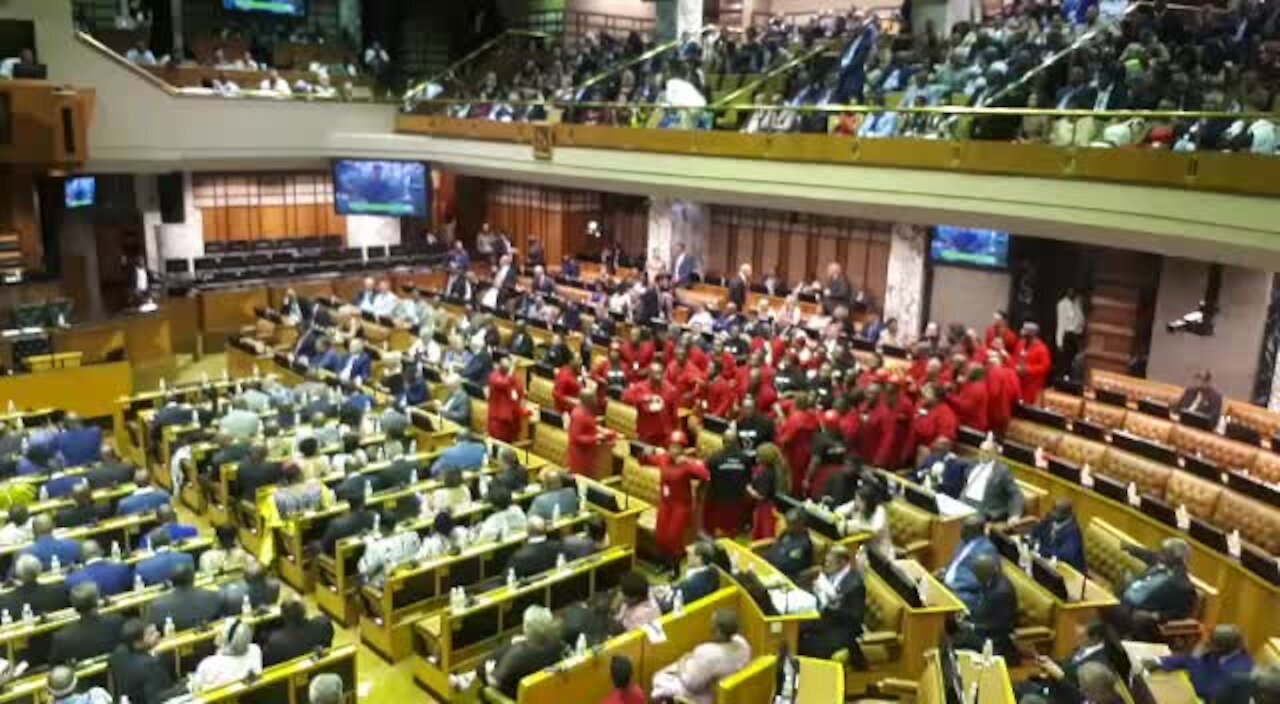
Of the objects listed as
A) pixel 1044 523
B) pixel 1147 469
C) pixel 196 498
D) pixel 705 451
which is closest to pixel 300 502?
pixel 196 498

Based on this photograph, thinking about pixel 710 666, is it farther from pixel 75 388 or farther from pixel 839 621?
pixel 75 388

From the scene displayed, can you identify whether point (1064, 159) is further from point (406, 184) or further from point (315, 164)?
point (315, 164)

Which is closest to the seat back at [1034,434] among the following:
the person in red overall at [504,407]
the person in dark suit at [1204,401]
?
the person in dark suit at [1204,401]

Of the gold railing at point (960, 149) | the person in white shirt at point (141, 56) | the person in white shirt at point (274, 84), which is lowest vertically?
the gold railing at point (960, 149)

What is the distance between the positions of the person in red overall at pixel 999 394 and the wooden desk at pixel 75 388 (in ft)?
37.3

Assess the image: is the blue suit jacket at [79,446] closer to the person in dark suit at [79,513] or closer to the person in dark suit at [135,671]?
the person in dark suit at [79,513]

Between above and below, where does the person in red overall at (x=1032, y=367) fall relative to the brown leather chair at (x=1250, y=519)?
above

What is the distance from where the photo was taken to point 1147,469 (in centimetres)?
1125

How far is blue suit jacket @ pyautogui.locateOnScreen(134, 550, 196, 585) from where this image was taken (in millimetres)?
8594

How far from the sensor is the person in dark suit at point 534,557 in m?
8.79

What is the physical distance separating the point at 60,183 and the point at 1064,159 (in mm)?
16931

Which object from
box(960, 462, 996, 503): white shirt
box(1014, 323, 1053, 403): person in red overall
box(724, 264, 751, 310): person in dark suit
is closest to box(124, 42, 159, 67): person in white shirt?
box(724, 264, 751, 310): person in dark suit

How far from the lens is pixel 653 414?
41.3ft

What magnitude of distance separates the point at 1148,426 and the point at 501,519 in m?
7.73
